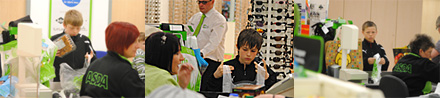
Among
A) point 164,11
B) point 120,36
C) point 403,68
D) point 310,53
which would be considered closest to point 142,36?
point 120,36

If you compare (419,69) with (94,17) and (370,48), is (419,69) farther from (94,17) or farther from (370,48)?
(94,17)

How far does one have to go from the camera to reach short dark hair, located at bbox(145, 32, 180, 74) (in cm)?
177

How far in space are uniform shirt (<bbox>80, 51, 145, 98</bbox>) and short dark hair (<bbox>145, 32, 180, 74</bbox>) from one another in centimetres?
18

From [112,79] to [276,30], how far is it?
1099 millimetres

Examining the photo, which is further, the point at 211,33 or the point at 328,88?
the point at 211,33

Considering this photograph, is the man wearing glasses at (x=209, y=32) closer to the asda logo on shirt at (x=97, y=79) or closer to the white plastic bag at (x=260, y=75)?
the white plastic bag at (x=260, y=75)

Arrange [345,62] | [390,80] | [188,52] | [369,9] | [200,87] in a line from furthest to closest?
[200,87], [188,52], [369,9], [390,80], [345,62]

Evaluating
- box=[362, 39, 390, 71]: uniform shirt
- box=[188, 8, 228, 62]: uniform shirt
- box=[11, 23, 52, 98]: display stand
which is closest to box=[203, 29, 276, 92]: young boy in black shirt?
box=[188, 8, 228, 62]: uniform shirt

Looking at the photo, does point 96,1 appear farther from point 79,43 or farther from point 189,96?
point 189,96

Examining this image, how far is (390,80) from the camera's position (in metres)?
1.62

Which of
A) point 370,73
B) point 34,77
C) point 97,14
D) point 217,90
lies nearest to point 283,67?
point 217,90

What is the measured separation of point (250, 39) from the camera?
2.31 metres

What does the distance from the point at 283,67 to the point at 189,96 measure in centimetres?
79

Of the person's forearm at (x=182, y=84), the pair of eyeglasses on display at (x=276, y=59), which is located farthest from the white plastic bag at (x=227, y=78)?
the person's forearm at (x=182, y=84)
